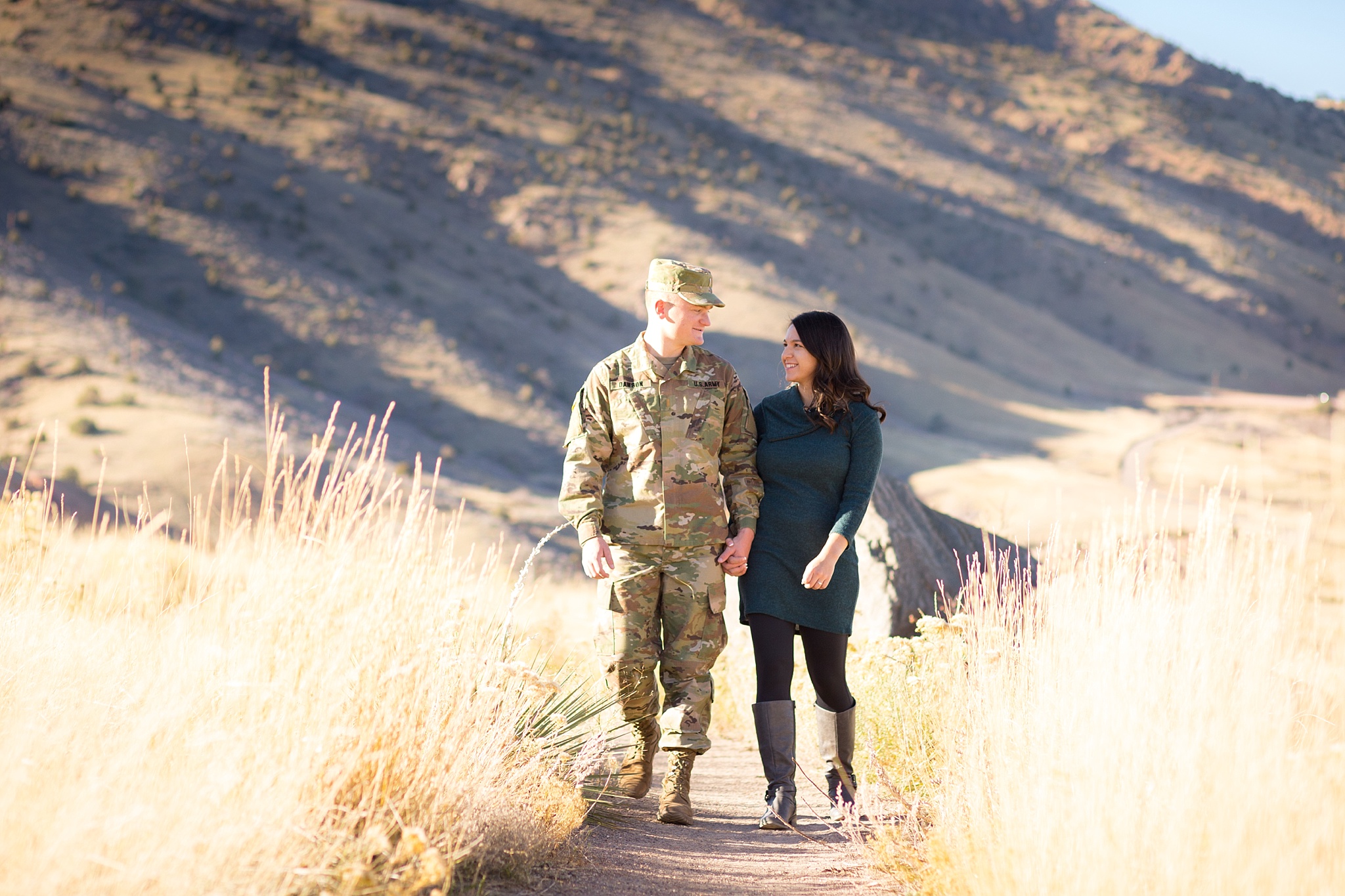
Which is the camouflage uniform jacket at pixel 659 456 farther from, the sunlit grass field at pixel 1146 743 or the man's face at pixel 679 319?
the sunlit grass field at pixel 1146 743

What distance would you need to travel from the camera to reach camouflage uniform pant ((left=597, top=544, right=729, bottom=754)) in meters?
4.31

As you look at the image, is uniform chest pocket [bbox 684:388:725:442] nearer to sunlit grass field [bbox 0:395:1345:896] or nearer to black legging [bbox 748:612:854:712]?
black legging [bbox 748:612:854:712]

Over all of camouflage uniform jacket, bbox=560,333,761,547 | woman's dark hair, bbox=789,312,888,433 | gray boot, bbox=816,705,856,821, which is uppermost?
woman's dark hair, bbox=789,312,888,433

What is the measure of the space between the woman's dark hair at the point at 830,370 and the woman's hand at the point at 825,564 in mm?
502

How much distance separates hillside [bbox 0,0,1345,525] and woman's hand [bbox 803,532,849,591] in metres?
23.1

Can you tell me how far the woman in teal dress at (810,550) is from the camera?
14.2ft

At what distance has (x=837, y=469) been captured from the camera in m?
4.40

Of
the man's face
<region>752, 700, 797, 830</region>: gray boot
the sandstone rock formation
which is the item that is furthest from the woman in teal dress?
the sandstone rock formation

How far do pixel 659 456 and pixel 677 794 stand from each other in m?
1.32

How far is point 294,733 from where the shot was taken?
305 cm

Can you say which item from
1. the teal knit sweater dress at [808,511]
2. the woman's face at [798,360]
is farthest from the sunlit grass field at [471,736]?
the woman's face at [798,360]

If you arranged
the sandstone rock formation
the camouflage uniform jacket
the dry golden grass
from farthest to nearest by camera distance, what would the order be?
the sandstone rock formation → the camouflage uniform jacket → the dry golden grass

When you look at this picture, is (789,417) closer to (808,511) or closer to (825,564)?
(808,511)

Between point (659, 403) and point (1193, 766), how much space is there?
2.21 meters
